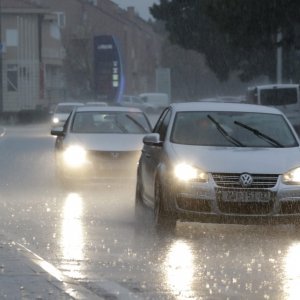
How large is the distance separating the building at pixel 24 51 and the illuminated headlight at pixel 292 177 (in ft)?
245

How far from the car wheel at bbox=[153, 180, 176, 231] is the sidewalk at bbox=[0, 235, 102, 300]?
89.3 inches

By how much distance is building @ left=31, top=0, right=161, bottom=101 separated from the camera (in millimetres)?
98625

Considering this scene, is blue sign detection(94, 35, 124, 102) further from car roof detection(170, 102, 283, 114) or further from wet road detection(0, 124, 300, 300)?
car roof detection(170, 102, 283, 114)

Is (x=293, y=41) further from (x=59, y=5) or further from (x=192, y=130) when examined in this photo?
(x=59, y=5)

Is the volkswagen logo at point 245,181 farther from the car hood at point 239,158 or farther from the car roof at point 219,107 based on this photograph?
the car roof at point 219,107

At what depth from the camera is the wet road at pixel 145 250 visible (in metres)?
9.10

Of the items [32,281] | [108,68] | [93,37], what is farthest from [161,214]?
[93,37]

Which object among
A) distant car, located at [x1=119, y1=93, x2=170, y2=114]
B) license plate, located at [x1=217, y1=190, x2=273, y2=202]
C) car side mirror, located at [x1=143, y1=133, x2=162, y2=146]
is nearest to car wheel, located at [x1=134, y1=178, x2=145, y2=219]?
car side mirror, located at [x1=143, y1=133, x2=162, y2=146]

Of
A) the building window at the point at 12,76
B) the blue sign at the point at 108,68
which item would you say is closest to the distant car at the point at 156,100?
the building window at the point at 12,76

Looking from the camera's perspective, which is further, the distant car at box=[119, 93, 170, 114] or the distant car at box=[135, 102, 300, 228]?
the distant car at box=[119, 93, 170, 114]

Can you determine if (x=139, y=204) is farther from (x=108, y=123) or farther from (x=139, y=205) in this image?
(x=108, y=123)

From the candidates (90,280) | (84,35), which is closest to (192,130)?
(90,280)

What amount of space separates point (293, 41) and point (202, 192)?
29.5m

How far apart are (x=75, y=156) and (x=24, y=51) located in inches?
2743
